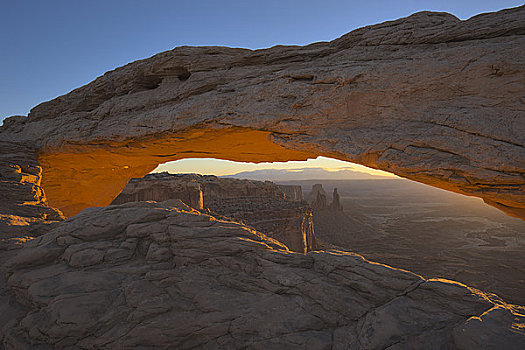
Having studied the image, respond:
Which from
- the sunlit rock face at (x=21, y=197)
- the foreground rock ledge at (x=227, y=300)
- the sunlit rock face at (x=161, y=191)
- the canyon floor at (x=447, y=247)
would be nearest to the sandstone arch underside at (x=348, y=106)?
the sunlit rock face at (x=21, y=197)

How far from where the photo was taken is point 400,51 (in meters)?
6.44

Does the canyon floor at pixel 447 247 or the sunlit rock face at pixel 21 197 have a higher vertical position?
the sunlit rock face at pixel 21 197

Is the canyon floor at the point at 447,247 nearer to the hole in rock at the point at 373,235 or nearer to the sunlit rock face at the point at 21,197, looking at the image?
the hole in rock at the point at 373,235

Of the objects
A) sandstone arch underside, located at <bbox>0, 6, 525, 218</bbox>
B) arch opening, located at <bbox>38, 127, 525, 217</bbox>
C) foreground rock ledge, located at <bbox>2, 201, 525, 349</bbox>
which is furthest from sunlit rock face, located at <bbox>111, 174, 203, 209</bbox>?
foreground rock ledge, located at <bbox>2, 201, 525, 349</bbox>

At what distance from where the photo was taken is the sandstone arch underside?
5.17 meters

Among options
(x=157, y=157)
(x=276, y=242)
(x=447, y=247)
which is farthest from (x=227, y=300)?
(x=447, y=247)

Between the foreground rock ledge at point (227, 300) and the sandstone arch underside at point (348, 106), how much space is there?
2762 millimetres

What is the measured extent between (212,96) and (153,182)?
1907 cm

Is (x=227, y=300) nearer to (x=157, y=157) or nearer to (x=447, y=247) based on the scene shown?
(x=157, y=157)

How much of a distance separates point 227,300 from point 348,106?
5.34 meters

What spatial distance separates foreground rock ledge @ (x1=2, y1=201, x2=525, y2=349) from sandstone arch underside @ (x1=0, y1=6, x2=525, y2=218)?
9.06 ft

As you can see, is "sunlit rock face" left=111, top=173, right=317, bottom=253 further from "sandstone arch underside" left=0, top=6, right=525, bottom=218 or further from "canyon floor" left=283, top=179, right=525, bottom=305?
"sandstone arch underside" left=0, top=6, right=525, bottom=218

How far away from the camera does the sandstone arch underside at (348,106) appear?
203 inches

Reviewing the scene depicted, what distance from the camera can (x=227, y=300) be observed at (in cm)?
423
